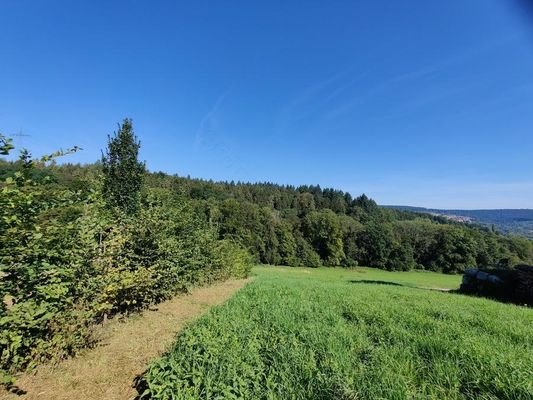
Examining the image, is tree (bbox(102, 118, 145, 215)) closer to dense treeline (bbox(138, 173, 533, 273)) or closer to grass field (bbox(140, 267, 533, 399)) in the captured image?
grass field (bbox(140, 267, 533, 399))

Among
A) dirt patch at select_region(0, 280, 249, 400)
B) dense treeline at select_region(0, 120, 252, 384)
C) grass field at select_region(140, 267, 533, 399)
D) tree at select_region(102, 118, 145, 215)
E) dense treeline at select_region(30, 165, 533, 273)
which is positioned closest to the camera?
dense treeline at select_region(0, 120, 252, 384)

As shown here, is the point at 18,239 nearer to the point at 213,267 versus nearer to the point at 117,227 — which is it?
the point at 117,227

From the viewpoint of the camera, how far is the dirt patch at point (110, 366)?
479cm

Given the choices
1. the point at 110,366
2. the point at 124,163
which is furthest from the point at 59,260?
the point at 124,163

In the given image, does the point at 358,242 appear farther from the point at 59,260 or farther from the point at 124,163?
the point at 59,260

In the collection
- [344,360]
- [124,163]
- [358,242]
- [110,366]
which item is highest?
[124,163]

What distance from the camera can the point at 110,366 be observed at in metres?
5.66

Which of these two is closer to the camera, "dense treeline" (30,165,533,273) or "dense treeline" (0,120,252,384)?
"dense treeline" (0,120,252,384)

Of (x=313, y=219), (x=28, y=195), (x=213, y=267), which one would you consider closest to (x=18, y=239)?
(x=28, y=195)

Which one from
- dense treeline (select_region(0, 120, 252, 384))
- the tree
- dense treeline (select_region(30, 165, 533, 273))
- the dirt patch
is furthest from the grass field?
dense treeline (select_region(30, 165, 533, 273))

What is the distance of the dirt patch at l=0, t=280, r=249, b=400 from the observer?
4793 millimetres

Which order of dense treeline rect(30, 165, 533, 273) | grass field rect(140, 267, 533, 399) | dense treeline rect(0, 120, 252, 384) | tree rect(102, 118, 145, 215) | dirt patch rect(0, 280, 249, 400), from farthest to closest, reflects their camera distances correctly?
1. dense treeline rect(30, 165, 533, 273)
2. tree rect(102, 118, 145, 215)
3. dirt patch rect(0, 280, 249, 400)
4. grass field rect(140, 267, 533, 399)
5. dense treeline rect(0, 120, 252, 384)

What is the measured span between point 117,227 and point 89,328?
2830mm

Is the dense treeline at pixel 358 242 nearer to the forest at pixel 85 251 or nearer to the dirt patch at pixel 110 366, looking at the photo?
the forest at pixel 85 251
